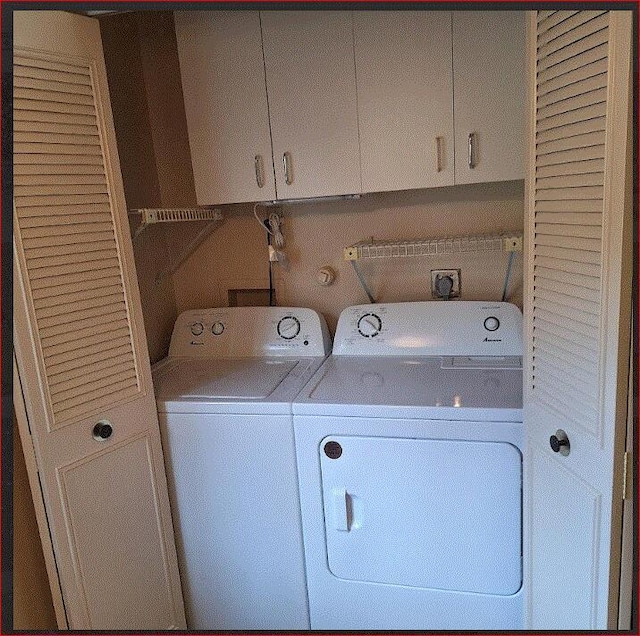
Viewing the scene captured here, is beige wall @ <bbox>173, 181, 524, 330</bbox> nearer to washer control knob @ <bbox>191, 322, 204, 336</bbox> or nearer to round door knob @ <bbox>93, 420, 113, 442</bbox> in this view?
washer control knob @ <bbox>191, 322, 204, 336</bbox>

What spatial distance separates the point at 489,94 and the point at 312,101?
0.59 metres

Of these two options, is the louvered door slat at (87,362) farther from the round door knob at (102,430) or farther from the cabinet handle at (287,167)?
the cabinet handle at (287,167)

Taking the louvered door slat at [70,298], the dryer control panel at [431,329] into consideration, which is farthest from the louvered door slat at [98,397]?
the dryer control panel at [431,329]

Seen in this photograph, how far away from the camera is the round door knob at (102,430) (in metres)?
1.59

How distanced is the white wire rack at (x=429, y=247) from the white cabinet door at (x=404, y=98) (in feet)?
0.82

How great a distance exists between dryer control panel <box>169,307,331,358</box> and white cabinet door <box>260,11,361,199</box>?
0.55 meters

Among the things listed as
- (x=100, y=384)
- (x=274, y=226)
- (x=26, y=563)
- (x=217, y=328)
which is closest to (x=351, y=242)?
(x=274, y=226)

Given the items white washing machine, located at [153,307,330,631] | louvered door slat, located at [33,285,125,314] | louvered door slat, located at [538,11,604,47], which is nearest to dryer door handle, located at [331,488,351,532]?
white washing machine, located at [153,307,330,631]

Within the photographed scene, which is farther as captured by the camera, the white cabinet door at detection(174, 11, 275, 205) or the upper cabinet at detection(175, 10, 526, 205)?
the white cabinet door at detection(174, 11, 275, 205)

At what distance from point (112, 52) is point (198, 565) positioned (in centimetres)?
193

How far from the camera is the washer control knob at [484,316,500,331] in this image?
6.75 feet

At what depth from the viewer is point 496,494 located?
1.65 metres

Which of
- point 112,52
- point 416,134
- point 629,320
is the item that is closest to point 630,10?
point 629,320

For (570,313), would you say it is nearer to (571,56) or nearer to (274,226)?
(571,56)
